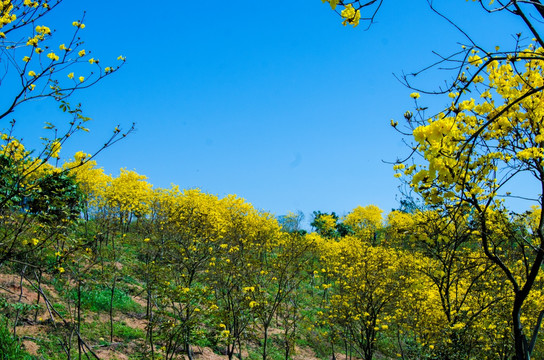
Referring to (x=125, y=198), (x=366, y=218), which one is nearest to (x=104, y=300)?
(x=125, y=198)

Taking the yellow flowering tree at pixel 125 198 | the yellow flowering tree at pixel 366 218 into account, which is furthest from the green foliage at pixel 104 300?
the yellow flowering tree at pixel 366 218

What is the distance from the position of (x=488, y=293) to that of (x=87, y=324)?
11.6m

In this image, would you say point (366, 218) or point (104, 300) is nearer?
point (104, 300)

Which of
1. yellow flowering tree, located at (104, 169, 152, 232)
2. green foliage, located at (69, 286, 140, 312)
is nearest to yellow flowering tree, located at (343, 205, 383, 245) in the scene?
yellow flowering tree, located at (104, 169, 152, 232)

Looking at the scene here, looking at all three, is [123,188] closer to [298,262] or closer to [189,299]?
[298,262]

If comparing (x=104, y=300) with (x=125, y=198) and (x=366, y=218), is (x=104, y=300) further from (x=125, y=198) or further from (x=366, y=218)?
(x=366, y=218)

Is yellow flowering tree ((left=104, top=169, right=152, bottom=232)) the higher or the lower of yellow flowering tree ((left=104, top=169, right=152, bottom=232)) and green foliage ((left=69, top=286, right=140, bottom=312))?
the higher

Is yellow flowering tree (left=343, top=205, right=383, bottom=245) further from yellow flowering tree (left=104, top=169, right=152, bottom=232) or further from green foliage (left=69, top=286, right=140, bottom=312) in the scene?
green foliage (left=69, top=286, right=140, bottom=312)

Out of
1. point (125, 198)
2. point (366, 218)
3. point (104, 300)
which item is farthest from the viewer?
point (366, 218)

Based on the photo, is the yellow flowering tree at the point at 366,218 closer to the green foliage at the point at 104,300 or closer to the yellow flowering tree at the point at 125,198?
the yellow flowering tree at the point at 125,198

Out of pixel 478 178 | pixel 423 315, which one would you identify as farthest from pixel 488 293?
pixel 478 178

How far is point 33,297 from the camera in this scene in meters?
11.8

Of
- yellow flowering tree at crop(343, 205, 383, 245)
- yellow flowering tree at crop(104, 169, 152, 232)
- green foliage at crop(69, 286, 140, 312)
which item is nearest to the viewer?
green foliage at crop(69, 286, 140, 312)

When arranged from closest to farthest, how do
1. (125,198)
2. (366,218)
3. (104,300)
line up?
1. (104,300)
2. (125,198)
3. (366,218)
